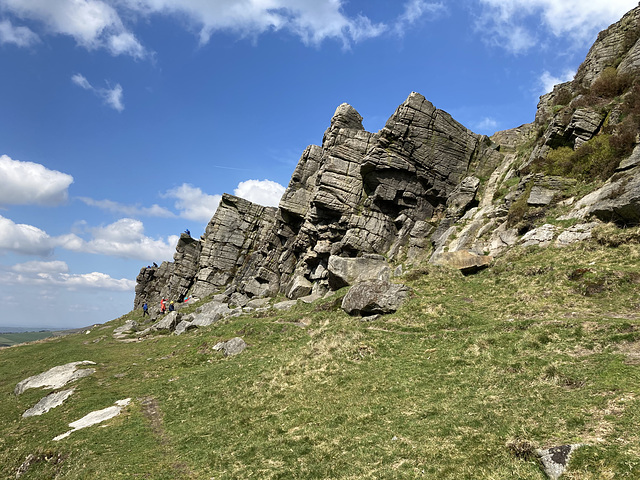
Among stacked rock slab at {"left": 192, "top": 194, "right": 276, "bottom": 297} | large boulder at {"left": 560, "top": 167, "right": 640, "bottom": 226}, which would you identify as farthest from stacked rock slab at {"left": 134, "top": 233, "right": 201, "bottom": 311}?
large boulder at {"left": 560, "top": 167, "right": 640, "bottom": 226}

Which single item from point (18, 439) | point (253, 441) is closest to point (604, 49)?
point (253, 441)

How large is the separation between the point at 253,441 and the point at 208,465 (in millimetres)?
2089

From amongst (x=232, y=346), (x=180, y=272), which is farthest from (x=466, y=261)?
(x=180, y=272)

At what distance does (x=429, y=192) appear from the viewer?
5688 centimetres

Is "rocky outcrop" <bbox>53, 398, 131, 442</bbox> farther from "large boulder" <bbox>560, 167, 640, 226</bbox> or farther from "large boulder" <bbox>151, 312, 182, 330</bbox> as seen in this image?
"large boulder" <bbox>560, 167, 640, 226</bbox>

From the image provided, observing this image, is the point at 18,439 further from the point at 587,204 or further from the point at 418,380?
the point at 587,204

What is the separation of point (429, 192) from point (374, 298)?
32.5 m

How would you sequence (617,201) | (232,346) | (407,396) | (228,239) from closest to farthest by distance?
1. (407,396)
2. (617,201)
3. (232,346)
4. (228,239)

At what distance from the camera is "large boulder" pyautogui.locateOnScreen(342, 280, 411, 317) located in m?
29.9

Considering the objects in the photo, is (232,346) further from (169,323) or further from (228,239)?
(228,239)

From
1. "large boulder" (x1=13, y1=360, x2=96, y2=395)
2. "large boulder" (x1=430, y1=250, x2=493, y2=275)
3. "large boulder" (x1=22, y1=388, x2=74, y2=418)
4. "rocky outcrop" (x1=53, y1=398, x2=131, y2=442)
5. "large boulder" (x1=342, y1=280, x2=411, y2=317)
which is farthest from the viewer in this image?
"large boulder" (x1=430, y1=250, x2=493, y2=275)

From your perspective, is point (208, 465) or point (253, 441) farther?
point (253, 441)

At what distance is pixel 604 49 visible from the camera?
53.7 metres

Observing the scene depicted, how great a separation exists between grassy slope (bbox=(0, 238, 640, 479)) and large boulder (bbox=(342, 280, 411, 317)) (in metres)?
1.31
